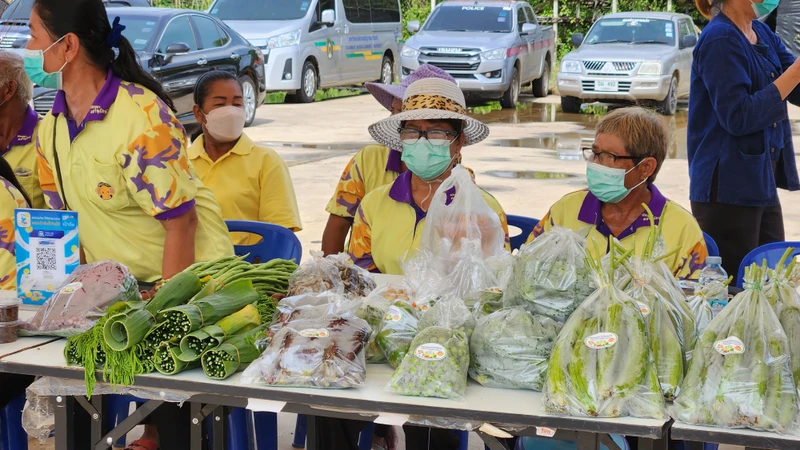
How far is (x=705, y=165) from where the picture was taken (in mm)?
3930

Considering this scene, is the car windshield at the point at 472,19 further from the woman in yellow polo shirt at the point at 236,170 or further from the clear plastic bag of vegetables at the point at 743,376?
the clear plastic bag of vegetables at the point at 743,376

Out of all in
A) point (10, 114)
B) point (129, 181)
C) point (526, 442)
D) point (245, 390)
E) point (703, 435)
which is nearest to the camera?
point (703, 435)

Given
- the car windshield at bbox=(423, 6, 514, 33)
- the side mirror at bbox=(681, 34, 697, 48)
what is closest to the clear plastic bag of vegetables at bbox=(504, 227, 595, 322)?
the side mirror at bbox=(681, 34, 697, 48)

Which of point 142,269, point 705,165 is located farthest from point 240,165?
point 705,165

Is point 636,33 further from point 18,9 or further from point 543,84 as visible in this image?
point 18,9

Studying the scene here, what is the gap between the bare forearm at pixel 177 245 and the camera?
3.02 m

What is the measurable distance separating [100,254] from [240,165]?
1.47 meters

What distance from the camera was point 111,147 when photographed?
9.69ft

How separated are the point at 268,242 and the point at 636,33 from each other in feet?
40.2

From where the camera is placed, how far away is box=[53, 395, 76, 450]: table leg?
2.51 m

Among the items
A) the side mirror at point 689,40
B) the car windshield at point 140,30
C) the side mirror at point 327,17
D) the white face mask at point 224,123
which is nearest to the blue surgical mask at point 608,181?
the white face mask at point 224,123

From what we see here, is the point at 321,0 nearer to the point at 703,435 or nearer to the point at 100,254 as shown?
the point at 100,254

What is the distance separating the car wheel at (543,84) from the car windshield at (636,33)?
3012 millimetres

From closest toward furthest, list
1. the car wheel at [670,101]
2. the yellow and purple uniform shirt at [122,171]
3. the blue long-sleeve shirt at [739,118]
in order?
the yellow and purple uniform shirt at [122,171] < the blue long-sleeve shirt at [739,118] < the car wheel at [670,101]
